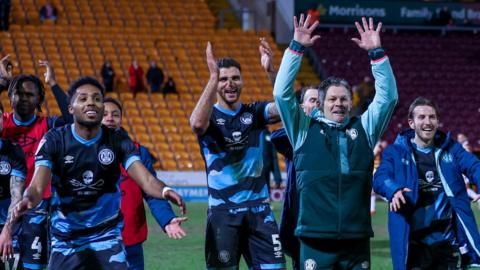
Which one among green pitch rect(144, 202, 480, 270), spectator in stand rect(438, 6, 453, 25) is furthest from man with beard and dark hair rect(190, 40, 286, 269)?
spectator in stand rect(438, 6, 453, 25)

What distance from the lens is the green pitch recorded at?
11.9 metres

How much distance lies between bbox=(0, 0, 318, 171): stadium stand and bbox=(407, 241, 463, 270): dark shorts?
16.9 metres

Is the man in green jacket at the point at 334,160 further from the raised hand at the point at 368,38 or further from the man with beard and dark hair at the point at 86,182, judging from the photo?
the man with beard and dark hair at the point at 86,182

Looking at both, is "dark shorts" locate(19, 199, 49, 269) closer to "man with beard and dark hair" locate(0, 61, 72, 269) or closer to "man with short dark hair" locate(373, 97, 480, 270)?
"man with beard and dark hair" locate(0, 61, 72, 269)

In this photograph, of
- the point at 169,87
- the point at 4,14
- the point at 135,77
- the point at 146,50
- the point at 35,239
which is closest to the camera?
the point at 35,239

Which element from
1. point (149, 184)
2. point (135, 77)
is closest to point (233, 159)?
point (149, 184)

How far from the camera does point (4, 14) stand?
2939 centimetres

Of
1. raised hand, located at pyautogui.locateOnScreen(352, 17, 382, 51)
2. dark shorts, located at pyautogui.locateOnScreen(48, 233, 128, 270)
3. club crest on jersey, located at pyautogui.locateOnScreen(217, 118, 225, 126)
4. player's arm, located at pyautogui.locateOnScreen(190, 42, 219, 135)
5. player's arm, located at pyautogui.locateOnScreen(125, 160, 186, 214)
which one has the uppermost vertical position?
raised hand, located at pyautogui.locateOnScreen(352, 17, 382, 51)

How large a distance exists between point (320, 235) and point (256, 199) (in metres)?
1.23

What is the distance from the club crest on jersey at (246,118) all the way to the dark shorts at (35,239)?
2.17 metres

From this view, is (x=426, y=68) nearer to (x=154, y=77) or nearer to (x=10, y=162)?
(x=154, y=77)

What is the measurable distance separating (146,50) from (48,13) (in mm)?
3482

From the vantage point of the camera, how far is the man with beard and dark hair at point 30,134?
28.2 ft

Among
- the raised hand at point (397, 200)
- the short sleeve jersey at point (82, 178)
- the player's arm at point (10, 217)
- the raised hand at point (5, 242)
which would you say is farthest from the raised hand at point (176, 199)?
the raised hand at point (397, 200)
